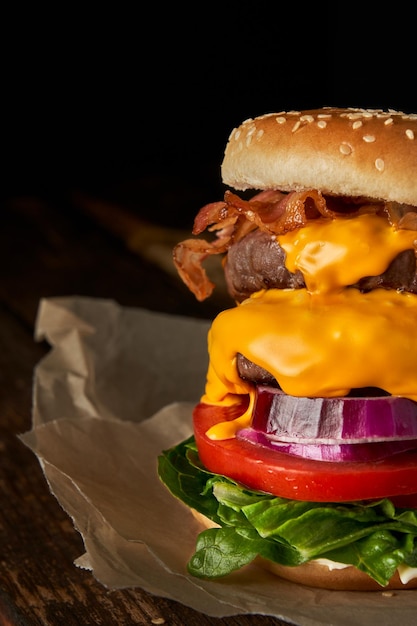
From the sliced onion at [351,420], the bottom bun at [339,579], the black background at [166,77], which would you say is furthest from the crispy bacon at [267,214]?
the black background at [166,77]

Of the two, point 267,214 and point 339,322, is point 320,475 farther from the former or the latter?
point 267,214

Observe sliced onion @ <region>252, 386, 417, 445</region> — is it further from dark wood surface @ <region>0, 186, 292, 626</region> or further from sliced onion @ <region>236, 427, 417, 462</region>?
dark wood surface @ <region>0, 186, 292, 626</region>

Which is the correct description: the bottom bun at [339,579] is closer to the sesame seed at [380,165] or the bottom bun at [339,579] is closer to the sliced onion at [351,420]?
the sliced onion at [351,420]

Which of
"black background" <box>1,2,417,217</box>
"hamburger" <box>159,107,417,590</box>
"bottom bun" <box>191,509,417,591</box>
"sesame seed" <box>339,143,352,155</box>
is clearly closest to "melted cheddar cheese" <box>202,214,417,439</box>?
"hamburger" <box>159,107,417,590</box>

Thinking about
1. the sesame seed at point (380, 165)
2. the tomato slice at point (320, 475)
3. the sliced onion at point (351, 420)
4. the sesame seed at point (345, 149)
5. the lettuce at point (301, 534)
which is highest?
the sesame seed at point (345, 149)

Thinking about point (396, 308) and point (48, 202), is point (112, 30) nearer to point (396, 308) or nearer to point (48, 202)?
point (48, 202)

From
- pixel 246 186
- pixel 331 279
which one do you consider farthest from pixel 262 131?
pixel 331 279

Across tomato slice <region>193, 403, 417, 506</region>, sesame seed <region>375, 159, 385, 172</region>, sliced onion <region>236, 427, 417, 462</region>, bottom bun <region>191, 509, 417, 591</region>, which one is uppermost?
sesame seed <region>375, 159, 385, 172</region>
